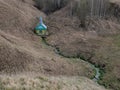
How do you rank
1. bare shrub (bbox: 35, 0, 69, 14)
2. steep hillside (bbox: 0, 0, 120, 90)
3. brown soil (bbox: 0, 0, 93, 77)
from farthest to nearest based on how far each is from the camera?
bare shrub (bbox: 35, 0, 69, 14) < brown soil (bbox: 0, 0, 93, 77) < steep hillside (bbox: 0, 0, 120, 90)

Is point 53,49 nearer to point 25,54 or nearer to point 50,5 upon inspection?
point 25,54

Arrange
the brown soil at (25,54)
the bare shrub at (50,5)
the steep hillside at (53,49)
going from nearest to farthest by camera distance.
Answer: the steep hillside at (53,49)
the brown soil at (25,54)
the bare shrub at (50,5)

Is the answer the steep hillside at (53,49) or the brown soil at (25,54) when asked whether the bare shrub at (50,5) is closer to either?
the steep hillside at (53,49)

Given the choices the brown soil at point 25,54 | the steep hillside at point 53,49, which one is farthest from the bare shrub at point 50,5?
the brown soil at point 25,54

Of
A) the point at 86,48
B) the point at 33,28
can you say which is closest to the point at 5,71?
the point at 86,48

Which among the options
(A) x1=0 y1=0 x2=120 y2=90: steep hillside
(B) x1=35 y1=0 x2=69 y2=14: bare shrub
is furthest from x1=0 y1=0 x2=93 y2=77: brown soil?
(B) x1=35 y1=0 x2=69 y2=14: bare shrub

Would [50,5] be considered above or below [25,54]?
below

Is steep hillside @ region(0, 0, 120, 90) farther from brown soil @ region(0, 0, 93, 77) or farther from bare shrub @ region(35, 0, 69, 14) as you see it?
bare shrub @ region(35, 0, 69, 14)

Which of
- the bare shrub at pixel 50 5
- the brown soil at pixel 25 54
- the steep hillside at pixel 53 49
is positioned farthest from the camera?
the bare shrub at pixel 50 5

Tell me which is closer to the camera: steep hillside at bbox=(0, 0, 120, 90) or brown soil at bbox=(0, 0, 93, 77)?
steep hillside at bbox=(0, 0, 120, 90)

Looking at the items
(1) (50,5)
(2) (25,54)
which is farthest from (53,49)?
(1) (50,5)

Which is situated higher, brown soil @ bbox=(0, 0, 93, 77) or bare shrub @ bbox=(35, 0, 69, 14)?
brown soil @ bbox=(0, 0, 93, 77)

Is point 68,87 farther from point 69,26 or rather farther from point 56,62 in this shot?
point 69,26

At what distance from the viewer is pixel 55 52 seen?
→ 99.9 feet
